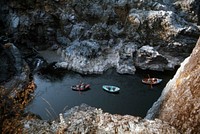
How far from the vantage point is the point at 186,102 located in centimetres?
1163

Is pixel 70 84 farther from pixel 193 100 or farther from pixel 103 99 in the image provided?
pixel 193 100

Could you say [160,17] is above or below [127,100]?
above

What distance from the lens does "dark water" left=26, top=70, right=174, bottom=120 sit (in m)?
33.2

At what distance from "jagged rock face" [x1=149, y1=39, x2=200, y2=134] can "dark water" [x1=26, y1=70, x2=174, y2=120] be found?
1886cm

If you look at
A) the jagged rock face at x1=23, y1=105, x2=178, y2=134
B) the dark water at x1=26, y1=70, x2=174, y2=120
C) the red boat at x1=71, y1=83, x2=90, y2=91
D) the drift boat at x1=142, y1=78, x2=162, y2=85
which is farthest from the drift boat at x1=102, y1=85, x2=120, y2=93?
the jagged rock face at x1=23, y1=105, x2=178, y2=134

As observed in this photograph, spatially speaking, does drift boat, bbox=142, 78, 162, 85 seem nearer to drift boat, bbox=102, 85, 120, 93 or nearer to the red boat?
drift boat, bbox=102, 85, 120, 93

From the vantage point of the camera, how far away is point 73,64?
1805 inches

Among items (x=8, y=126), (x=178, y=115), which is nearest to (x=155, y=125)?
(x=178, y=115)

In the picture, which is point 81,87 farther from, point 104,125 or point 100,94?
point 104,125

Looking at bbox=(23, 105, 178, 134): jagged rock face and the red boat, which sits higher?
bbox=(23, 105, 178, 134): jagged rock face

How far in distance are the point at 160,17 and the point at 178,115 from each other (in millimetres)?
38683

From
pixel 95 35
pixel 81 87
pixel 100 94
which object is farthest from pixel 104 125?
pixel 95 35

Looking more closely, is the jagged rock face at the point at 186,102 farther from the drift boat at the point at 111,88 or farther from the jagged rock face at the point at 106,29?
the jagged rock face at the point at 106,29

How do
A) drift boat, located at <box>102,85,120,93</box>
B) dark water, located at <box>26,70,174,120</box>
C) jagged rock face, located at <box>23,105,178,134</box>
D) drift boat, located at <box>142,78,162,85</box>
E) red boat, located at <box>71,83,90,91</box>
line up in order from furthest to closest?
1. drift boat, located at <box>142,78,162,85</box>
2. red boat, located at <box>71,83,90,91</box>
3. drift boat, located at <box>102,85,120,93</box>
4. dark water, located at <box>26,70,174,120</box>
5. jagged rock face, located at <box>23,105,178,134</box>
